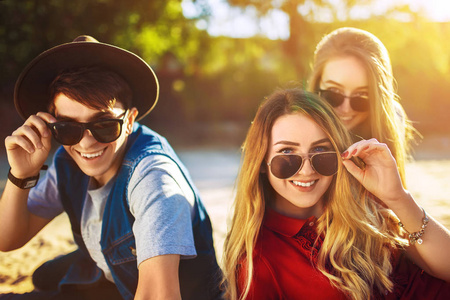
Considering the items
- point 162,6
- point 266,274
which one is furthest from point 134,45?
point 266,274

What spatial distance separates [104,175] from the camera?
2541mm

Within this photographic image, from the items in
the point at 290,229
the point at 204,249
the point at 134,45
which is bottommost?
the point at 204,249

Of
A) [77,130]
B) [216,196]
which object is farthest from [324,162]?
[216,196]

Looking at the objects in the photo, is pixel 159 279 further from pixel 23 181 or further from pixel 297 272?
pixel 23 181

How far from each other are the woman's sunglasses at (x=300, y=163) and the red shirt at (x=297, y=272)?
281 mm

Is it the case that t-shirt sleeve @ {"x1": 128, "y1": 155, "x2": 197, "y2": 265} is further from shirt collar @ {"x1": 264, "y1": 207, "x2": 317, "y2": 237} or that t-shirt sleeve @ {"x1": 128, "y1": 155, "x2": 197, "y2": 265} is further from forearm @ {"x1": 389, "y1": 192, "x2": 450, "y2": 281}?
Result: forearm @ {"x1": 389, "y1": 192, "x2": 450, "y2": 281}

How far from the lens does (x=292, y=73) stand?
13305 millimetres

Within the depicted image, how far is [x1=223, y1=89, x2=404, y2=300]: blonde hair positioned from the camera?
2051 millimetres

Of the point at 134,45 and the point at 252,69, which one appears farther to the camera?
the point at 252,69

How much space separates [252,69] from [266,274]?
490 inches

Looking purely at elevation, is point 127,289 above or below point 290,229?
below

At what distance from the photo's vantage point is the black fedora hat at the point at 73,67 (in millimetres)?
2285

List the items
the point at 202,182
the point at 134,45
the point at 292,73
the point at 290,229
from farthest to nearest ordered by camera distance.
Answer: the point at 292,73 < the point at 134,45 < the point at 202,182 < the point at 290,229

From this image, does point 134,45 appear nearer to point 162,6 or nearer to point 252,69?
point 162,6
